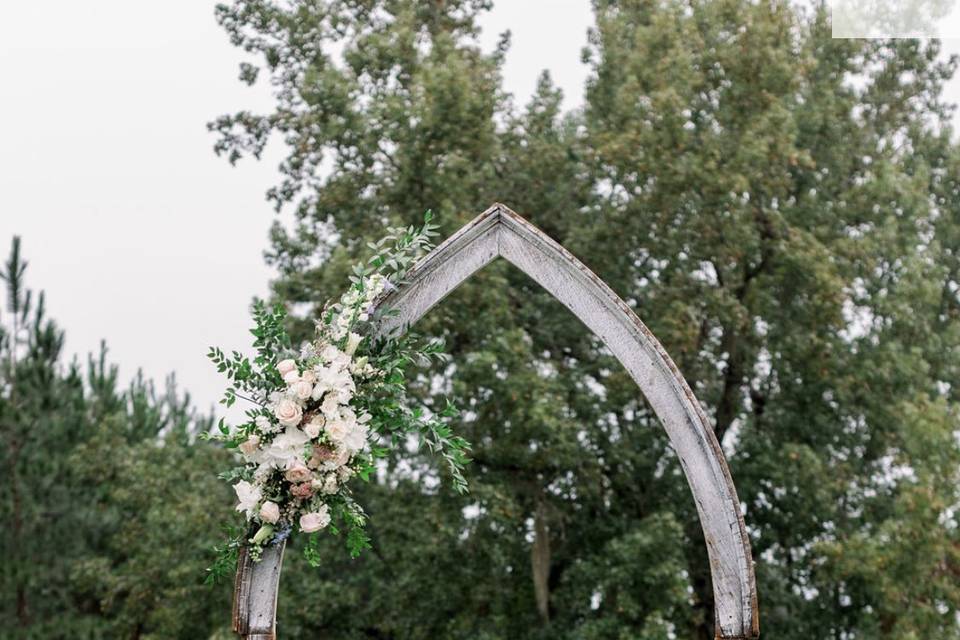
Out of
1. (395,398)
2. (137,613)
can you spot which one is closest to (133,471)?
(137,613)

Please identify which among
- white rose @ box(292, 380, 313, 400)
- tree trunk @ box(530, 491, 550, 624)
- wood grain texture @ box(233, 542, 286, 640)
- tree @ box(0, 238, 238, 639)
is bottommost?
wood grain texture @ box(233, 542, 286, 640)

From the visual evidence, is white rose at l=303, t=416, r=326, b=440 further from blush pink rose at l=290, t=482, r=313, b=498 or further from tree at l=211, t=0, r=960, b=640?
tree at l=211, t=0, r=960, b=640

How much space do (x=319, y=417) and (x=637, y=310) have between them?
653 cm

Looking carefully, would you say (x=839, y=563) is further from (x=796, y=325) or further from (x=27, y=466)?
(x=27, y=466)

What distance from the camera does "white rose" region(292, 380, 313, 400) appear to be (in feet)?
12.1

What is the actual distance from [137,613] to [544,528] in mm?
3950

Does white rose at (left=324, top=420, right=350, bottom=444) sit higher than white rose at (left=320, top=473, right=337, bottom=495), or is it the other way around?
white rose at (left=324, top=420, right=350, bottom=444)

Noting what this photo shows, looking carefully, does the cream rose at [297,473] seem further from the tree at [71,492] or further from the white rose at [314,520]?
the tree at [71,492]

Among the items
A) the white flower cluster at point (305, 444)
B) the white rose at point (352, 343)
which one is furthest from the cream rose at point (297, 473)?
the white rose at point (352, 343)

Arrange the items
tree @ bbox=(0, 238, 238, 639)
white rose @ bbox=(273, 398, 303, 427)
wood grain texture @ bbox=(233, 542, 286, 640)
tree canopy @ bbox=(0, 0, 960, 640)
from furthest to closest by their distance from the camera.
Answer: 1. tree @ bbox=(0, 238, 238, 639)
2. tree canopy @ bbox=(0, 0, 960, 640)
3. wood grain texture @ bbox=(233, 542, 286, 640)
4. white rose @ bbox=(273, 398, 303, 427)

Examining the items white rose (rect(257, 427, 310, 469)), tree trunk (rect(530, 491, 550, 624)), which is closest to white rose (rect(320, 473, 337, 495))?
white rose (rect(257, 427, 310, 469))

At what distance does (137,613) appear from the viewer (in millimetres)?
11297

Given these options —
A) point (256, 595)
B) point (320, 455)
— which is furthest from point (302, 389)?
point (256, 595)

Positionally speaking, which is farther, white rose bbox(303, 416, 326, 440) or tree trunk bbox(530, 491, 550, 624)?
tree trunk bbox(530, 491, 550, 624)
